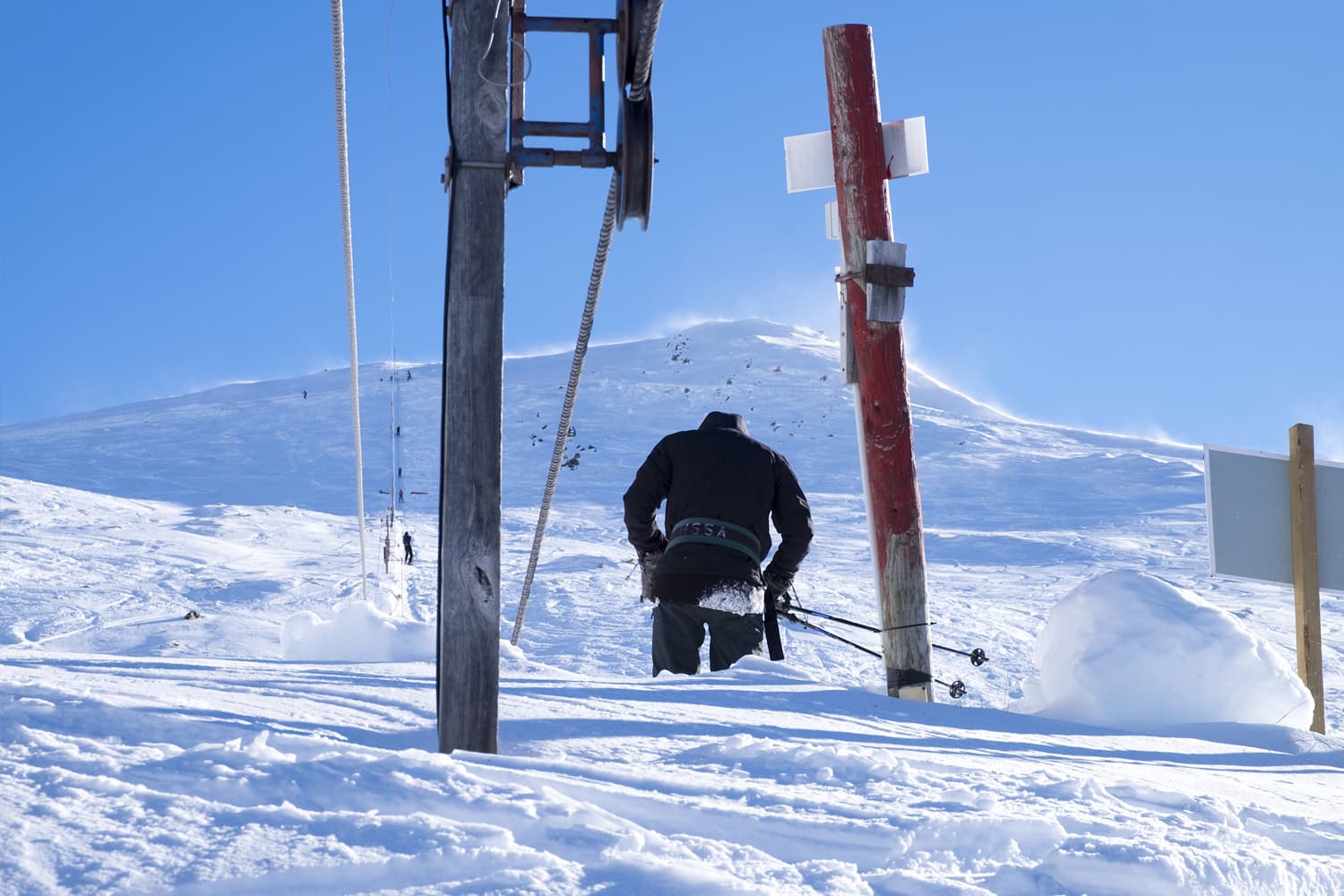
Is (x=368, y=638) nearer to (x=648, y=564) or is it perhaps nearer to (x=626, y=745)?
(x=648, y=564)

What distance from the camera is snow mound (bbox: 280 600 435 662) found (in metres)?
7.29

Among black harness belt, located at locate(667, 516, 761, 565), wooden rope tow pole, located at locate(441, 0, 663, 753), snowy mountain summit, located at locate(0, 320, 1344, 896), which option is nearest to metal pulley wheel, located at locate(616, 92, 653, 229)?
wooden rope tow pole, located at locate(441, 0, 663, 753)

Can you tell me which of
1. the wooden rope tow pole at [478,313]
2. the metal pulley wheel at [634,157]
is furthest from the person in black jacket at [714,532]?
the wooden rope tow pole at [478,313]

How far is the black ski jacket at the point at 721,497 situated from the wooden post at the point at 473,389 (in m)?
2.36

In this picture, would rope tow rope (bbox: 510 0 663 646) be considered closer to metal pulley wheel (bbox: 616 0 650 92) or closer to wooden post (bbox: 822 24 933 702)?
metal pulley wheel (bbox: 616 0 650 92)

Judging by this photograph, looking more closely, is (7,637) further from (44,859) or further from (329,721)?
(44,859)

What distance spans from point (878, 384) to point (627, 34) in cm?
308

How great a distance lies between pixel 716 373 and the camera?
44844 mm

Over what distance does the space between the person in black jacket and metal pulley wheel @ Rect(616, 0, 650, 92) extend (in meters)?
2.40

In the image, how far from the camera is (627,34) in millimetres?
3576

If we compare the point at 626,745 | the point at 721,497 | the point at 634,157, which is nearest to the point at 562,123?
the point at 634,157

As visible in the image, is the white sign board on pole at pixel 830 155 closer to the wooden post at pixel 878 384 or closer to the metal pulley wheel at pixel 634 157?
the wooden post at pixel 878 384

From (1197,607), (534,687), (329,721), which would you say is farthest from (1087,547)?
(329,721)

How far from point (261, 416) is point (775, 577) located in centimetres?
3311
